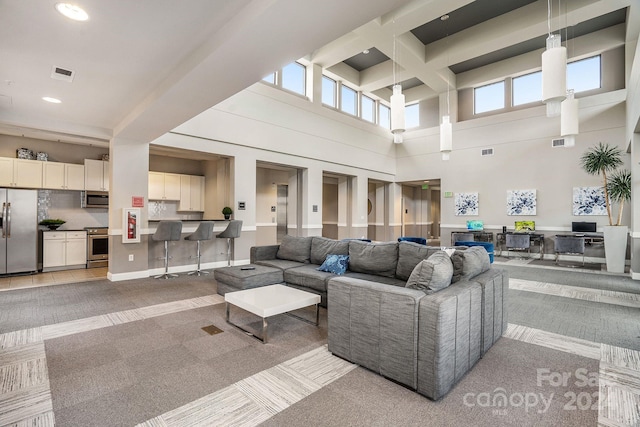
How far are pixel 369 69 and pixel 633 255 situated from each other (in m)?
7.93

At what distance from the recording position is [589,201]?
7941mm

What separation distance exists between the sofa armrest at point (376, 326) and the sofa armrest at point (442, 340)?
0.06 m

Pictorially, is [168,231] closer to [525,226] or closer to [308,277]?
[308,277]

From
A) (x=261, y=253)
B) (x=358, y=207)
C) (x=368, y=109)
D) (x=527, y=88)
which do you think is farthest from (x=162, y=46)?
(x=527, y=88)

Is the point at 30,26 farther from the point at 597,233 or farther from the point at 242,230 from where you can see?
the point at 597,233

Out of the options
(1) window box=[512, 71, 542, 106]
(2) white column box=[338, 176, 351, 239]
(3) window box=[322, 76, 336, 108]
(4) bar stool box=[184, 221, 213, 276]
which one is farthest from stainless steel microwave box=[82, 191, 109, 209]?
(1) window box=[512, 71, 542, 106]

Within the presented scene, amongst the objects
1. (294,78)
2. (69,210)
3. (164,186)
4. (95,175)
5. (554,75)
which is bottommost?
(69,210)

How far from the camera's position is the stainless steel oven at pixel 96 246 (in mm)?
6816

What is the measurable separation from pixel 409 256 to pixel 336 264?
1.00 m

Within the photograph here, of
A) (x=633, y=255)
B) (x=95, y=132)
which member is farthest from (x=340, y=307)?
(x=633, y=255)

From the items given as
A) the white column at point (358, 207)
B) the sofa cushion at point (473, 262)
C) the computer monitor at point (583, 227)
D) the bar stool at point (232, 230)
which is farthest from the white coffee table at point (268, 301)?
the computer monitor at point (583, 227)

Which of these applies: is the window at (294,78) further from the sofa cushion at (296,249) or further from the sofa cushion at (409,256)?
the sofa cushion at (409,256)

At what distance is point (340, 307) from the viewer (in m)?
2.61

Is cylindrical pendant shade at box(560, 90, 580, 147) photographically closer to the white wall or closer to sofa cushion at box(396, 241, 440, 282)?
the white wall
